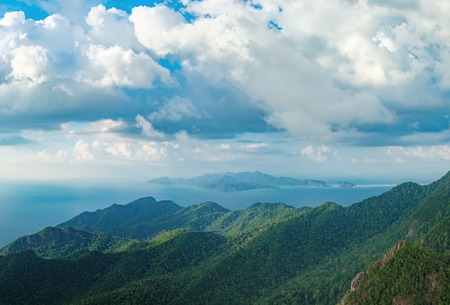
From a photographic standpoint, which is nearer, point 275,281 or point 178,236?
point 275,281

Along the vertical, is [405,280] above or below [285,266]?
above

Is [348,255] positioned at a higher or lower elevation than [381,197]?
lower

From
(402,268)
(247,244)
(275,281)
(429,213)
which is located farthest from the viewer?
(247,244)

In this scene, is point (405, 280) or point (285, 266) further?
point (285, 266)

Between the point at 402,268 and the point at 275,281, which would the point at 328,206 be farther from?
the point at 402,268

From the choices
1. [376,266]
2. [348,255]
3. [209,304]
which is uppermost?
[376,266]

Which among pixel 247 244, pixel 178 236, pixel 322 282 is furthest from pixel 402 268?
pixel 178 236

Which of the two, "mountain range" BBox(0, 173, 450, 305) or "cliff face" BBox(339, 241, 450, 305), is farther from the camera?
"mountain range" BBox(0, 173, 450, 305)

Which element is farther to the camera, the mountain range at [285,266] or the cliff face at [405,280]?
the mountain range at [285,266]
